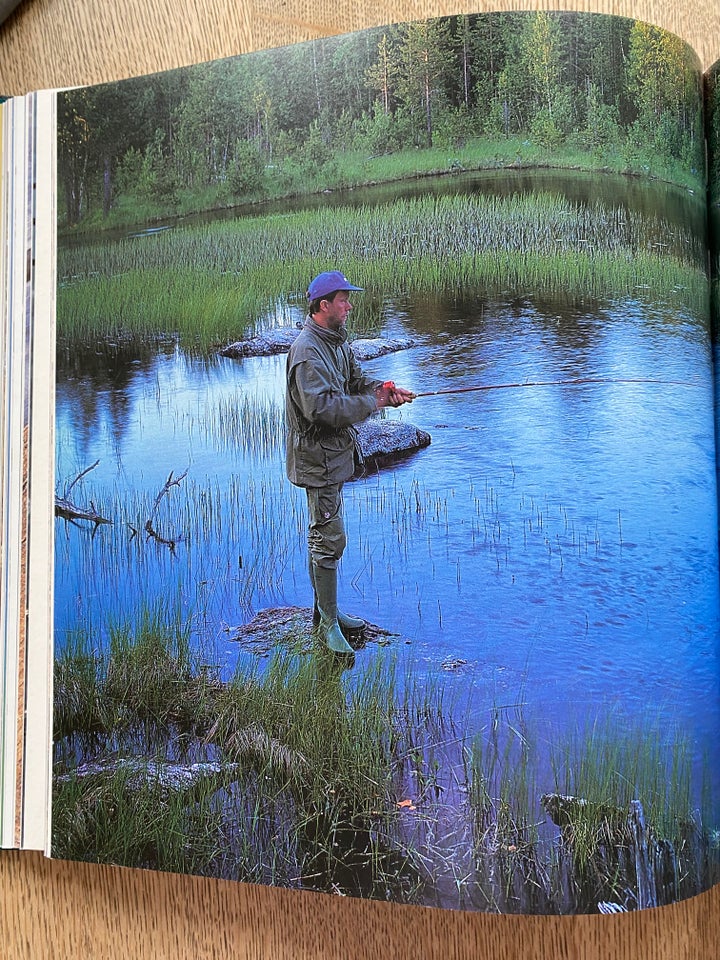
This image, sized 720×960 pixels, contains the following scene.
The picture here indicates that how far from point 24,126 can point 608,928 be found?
2172mm

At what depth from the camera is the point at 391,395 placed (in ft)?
5.67

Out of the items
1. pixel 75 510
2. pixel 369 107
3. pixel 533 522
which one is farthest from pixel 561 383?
pixel 75 510

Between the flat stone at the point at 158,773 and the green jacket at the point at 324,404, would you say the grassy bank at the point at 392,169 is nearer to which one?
A: the green jacket at the point at 324,404

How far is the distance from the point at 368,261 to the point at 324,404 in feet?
1.00

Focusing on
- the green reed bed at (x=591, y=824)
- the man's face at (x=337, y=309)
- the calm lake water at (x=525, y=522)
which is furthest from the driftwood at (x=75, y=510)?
the green reed bed at (x=591, y=824)

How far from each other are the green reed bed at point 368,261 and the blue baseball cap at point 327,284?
0.9 inches

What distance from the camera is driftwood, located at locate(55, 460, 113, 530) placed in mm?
1893

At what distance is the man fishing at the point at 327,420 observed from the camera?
1.73 m

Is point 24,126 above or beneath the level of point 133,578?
above

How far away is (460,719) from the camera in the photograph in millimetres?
1663

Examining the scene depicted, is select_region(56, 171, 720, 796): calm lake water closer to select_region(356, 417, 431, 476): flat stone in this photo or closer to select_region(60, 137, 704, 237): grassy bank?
select_region(356, 417, 431, 476): flat stone

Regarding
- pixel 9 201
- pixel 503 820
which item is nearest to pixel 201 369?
pixel 9 201

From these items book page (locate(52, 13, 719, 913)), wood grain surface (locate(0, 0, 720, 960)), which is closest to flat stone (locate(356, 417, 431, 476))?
book page (locate(52, 13, 719, 913))

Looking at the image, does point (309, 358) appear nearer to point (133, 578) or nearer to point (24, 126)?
point (133, 578)
